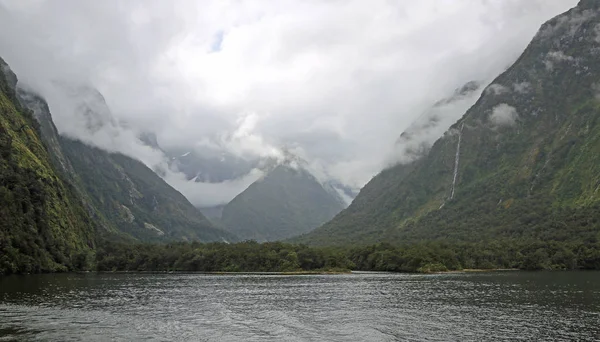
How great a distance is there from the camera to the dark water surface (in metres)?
70.8

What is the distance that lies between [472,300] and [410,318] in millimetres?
33537

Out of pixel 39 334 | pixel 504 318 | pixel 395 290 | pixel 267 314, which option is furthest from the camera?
pixel 395 290

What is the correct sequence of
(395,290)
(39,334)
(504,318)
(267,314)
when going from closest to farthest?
(39,334) < (504,318) < (267,314) < (395,290)

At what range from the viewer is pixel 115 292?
5438 inches

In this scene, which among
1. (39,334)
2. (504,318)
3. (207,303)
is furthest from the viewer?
(207,303)

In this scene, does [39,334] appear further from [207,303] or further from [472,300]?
[472,300]

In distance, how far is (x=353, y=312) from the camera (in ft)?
317

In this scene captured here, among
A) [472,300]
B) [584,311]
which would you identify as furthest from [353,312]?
[584,311]

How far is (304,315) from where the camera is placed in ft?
305

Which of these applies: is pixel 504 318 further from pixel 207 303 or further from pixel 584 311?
pixel 207 303

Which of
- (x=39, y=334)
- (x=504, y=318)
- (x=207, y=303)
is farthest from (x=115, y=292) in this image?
(x=504, y=318)

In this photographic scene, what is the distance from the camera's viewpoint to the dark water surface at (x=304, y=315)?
2788 inches

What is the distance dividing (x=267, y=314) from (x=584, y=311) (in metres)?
60.1

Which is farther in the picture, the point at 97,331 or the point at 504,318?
the point at 504,318
